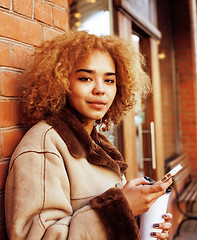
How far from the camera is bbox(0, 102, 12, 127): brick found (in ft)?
3.98

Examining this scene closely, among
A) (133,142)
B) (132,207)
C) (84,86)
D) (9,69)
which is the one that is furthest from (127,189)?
(133,142)

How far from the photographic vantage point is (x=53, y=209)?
103 cm

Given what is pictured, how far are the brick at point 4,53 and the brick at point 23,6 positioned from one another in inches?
7.0

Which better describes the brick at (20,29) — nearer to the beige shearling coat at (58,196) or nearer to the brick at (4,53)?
the brick at (4,53)

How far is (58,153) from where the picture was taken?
3.61ft

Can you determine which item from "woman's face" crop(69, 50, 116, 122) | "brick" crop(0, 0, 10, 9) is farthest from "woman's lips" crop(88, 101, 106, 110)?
"brick" crop(0, 0, 10, 9)

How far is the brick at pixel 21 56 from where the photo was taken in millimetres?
1280

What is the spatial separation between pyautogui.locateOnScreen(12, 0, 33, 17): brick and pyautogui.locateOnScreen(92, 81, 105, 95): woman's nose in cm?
49

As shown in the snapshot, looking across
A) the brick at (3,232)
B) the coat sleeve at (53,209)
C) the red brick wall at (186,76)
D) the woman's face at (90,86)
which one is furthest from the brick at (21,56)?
the red brick wall at (186,76)

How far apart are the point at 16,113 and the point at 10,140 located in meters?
0.13

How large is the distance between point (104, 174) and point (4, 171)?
0.44 m

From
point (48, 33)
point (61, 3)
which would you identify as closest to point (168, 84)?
point (61, 3)

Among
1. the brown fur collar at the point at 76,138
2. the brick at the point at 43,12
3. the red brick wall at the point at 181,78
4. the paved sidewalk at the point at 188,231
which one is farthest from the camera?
the red brick wall at the point at 181,78

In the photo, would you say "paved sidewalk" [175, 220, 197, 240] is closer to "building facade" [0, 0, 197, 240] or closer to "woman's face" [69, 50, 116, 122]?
"building facade" [0, 0, 197, 240]
